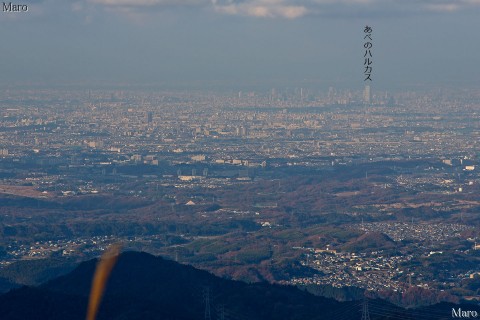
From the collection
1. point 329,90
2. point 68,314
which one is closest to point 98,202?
point 68,314

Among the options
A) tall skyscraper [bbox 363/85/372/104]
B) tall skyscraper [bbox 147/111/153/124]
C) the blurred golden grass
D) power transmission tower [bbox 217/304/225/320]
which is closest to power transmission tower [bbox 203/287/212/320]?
power transmission tower [bbox 217/304/225/320]

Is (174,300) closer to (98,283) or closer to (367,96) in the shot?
(98,283)

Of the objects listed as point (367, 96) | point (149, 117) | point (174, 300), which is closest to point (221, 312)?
point (174, 300)

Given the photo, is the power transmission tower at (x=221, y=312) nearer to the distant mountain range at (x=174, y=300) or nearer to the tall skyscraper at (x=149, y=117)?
the distant mountain range at (x=174, y=300)

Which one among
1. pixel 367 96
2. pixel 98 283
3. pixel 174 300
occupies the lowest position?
pixel 174 300

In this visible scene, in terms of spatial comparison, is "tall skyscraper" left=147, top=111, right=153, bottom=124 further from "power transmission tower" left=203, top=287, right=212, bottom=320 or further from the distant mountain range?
"power transmission tower" left=203, top=287, right=212, bottom=320

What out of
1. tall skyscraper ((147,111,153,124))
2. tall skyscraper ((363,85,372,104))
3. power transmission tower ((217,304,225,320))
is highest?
tall skyscraper ((363,85,372,104))

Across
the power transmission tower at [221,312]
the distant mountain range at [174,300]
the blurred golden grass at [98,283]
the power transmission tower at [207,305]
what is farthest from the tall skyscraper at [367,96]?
the power transmission tower at [221,312]

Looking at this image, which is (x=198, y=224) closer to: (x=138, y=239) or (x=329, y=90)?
(x=138, y=239)
